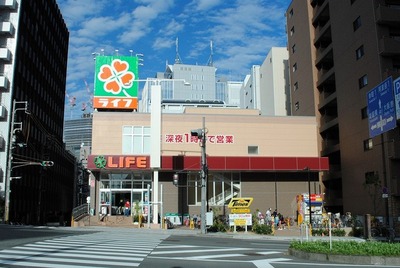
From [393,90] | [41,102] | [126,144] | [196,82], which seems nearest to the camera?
[393,90]

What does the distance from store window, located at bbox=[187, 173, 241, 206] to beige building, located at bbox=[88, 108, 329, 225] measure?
3.9 inches

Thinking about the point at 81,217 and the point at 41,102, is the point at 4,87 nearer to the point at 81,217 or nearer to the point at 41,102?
the point at 41,102

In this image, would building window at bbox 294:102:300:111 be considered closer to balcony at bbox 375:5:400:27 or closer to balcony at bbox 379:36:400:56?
balcony at bbox 379:36:400:56

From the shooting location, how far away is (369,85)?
133ft

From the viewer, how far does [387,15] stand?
129 ft

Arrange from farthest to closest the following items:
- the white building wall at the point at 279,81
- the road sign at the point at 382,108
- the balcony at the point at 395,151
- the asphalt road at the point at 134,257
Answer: the white building wall at the point at 279,81 < the balcony at the point at 395,151 < the road sign at the point at 382,108 < the asphalt road at the point at 134,257

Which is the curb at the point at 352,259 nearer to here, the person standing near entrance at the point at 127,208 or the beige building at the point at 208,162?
the beige building at the point at 208,162

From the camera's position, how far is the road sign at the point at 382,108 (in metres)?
22.1

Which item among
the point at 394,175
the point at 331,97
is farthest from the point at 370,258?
the point at 331,97

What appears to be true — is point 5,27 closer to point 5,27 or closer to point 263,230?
point 5,27

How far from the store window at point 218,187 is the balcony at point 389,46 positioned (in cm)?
1797

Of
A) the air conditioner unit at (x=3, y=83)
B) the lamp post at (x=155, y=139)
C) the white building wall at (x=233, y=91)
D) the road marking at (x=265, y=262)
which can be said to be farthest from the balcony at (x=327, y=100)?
the white building wall at (x=233, y=91)

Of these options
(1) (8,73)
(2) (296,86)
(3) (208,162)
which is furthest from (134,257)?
(1) (8,73)

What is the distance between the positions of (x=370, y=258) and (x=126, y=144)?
31.8 metres
